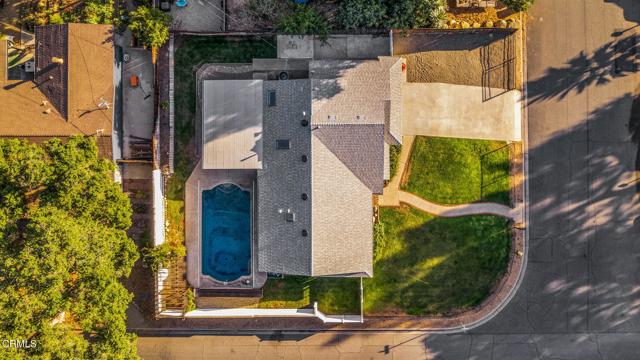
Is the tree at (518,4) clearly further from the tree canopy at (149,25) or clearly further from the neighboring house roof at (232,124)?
the tree canopy at (149,25)

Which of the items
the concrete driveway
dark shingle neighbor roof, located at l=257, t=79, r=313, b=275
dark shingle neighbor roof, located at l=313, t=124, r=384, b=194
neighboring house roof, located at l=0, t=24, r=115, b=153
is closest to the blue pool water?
dark shingle neighbor roof, located at l=257, t=79, r=313, b=275

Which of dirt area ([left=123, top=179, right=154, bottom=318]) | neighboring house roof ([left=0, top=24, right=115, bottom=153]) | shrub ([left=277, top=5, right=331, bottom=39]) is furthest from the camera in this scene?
dirt area ([left=123, top=179, right=154, bottom=318])

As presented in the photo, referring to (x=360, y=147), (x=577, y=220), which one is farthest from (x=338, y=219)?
(x=577, y=220)

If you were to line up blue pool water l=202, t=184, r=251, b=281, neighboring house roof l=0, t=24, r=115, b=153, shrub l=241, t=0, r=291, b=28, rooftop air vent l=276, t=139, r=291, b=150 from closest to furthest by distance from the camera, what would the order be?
neighboring house roof l=0, t=24, r=115, b=153, rooftop air vent l=276, t=139, r=291, b=150, shrub l=241, t=0, r=291, b=28, blue pool water l=202, t=184, r=251, b=281

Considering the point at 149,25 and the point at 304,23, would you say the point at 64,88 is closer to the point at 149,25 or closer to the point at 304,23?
the point at 149,25

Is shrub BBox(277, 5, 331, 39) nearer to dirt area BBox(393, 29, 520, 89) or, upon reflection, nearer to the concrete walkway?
dirt area BBox(393, 29, 520, 89)

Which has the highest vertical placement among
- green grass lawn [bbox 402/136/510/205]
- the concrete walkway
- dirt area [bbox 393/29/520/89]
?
dirt area [bbox 393/29/520/89]

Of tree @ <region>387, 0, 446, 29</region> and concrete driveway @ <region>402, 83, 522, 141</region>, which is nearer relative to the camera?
tree @ <region>387, 0, 446, 29</region>

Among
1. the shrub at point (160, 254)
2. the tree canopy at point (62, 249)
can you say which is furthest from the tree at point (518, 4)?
the tree canopy at point (62, 249)
